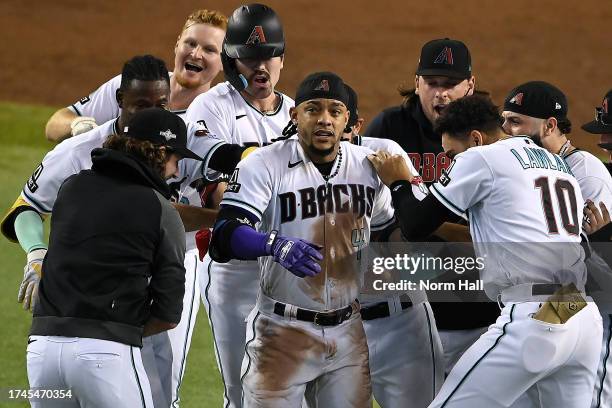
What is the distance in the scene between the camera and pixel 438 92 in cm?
647

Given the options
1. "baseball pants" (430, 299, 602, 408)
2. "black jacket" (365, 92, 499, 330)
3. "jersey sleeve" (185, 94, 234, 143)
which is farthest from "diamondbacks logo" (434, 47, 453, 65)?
"baseball pants" (430, 299, 602, 408)

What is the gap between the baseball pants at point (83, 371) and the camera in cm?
457

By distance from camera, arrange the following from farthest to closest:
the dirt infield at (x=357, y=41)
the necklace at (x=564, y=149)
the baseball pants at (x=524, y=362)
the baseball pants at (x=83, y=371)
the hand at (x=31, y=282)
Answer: the dirt infield at (x=357, y=41), the necklace at (x=564, y=149), the hand at (x=31, y=282), the baseball pants at (x=524, y=362), the baseball pants at (x=83, y=371)

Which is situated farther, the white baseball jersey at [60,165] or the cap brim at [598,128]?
the cap brim at [598,128]

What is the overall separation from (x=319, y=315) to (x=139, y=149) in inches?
42.9

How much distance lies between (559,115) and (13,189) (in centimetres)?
904

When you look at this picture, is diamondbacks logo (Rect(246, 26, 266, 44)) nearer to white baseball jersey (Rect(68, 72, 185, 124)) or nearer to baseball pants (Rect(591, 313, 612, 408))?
white baseball jersey (Rect(68, 72, 185, 124))

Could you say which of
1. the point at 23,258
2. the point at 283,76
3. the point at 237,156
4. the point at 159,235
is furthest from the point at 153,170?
the point at 283,76

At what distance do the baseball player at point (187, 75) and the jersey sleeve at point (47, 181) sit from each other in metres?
1.28

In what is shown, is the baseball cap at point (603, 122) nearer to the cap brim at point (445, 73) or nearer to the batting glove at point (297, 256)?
the cap brim at point (445, 73)

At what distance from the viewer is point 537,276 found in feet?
16.6

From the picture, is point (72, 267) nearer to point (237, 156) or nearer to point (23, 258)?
point (237, 156)

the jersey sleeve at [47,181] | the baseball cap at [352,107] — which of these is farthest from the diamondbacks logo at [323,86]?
the jersey sleeve at [47,181]

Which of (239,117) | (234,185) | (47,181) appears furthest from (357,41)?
(234,185)
